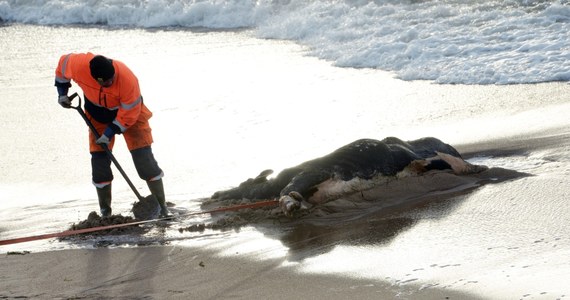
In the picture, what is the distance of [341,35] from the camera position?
13992 mm

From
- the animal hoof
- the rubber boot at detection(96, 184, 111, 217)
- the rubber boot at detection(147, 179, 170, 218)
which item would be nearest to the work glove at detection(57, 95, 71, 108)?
the rubber boot at detection(96, 184, 111, 217)

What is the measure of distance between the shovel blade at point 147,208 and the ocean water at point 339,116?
0.84ft

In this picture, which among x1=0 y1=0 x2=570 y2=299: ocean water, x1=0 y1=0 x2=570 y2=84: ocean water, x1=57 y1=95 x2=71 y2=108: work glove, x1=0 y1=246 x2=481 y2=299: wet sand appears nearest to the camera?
x1=0 y1=246 x2=481 y2=299: wet sand

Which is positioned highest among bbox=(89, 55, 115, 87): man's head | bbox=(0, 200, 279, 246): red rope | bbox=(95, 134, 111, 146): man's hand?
bbox=(89, 55, 115, 87): man's head

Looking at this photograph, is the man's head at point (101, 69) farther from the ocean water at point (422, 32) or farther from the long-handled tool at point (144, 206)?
the ocean water at point (422, 32)

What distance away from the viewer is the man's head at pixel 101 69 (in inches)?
263

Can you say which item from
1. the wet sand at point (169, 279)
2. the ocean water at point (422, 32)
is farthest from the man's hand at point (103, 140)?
the ocean water at point (422, 32)

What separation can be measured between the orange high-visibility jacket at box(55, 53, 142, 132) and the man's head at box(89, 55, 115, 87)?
109 mm

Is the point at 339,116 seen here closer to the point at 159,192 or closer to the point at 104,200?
the point at 159,192

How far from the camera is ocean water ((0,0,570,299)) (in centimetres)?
575

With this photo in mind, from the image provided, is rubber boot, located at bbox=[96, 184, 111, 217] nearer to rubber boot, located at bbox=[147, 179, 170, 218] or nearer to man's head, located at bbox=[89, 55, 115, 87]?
rubber boot, located at bbox=[147, 179, 170, 218]

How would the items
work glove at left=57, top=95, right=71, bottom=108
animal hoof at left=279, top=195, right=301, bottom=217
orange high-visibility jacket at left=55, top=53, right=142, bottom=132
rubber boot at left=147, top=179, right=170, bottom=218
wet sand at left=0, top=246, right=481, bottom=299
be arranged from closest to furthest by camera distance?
wet sand at left=0, top=246, right=481, bottom=299 < animal hoof at left=279, top=195, right=301, bottom=217 < orange high-visibility jacket at left=55, top=53, right=142, bottom=132 < work glove at left=57, top=95, right=71, bottom=108 < rubber boot at left=147, top=179, right=170, bottom=218

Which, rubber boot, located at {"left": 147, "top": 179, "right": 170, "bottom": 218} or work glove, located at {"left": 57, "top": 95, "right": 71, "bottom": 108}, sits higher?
work glove, located at {"left": 57, "top": 95, "right": 71, "bottom": 108}

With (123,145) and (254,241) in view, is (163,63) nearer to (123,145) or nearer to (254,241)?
(123,145)
